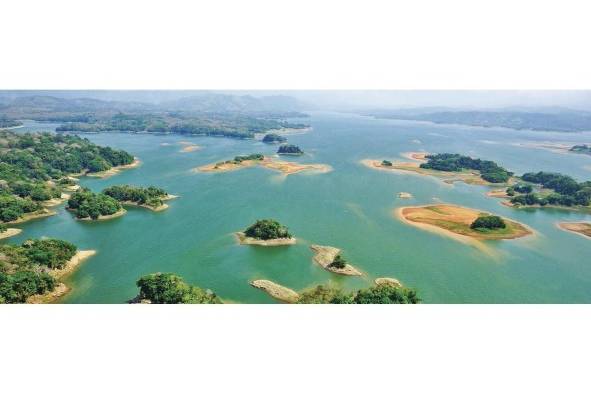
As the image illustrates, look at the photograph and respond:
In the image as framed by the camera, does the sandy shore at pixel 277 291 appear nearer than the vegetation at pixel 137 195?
Yes

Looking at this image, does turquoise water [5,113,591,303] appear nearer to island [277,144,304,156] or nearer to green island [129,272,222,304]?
green island [129,272,222,304]

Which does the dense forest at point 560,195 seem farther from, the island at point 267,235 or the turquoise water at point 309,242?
the island at point 267,235

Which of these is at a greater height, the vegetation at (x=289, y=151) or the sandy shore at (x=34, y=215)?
the vegetation at (x=289, y=151)

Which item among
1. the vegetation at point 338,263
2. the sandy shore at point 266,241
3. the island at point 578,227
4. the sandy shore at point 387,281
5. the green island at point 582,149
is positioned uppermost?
the green island at point 582,149

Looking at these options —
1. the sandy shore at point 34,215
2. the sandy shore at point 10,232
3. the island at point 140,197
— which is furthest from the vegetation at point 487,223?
the sandy shore at point 34,215

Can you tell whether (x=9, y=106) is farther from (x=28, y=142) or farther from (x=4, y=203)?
(x=4, y=203)

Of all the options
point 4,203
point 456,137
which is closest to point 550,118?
point 456,137

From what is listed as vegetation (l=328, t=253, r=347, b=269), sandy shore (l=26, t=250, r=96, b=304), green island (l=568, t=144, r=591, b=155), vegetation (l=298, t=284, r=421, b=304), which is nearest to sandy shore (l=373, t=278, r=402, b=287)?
vegetation (l=328, t=253, r=347, b=269)

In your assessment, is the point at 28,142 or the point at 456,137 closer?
the point at 28,142
